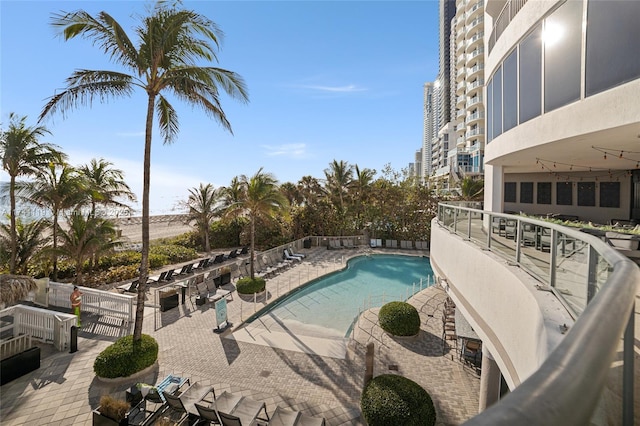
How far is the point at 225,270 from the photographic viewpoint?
18.0m

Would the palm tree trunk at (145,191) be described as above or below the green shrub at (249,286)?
above

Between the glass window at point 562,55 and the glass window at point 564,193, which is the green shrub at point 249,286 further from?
the glass window at point 564,193

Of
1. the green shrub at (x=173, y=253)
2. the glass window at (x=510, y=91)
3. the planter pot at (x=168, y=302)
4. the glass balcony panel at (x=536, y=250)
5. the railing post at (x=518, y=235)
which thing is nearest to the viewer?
the glass balcony panel at (x=536, y=250)

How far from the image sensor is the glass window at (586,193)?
607 inches

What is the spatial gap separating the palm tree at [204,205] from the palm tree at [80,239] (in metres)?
11.8

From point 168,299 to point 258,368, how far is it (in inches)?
262

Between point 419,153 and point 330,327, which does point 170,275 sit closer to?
point 330,327

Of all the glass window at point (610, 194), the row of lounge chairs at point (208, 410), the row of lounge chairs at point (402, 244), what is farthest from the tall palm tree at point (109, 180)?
the glass window at point (610, 194)

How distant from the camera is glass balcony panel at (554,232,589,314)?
321 centimetres

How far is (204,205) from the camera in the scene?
26797mm

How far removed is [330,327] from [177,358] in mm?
6481

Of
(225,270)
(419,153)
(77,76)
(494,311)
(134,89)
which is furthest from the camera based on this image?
(419,153)

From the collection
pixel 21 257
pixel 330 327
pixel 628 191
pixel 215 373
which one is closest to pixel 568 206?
pixel 628 191

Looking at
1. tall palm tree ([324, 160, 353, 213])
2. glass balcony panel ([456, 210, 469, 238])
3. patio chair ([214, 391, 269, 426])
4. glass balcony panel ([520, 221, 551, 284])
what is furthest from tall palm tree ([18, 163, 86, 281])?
tall palm tree ([324, 160, 353, 213])
